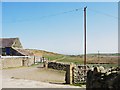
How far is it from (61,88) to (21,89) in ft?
9.20

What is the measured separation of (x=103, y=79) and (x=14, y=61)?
120ft

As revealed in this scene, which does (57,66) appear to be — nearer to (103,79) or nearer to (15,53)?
(15,53)

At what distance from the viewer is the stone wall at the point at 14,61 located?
42938 millimetres

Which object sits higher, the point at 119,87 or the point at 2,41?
the point at 2,41

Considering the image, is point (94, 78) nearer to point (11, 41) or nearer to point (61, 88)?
point (61, 88)

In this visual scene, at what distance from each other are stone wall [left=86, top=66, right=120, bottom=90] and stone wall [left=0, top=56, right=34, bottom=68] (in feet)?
102

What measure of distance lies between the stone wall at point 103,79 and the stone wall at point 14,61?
3110cm

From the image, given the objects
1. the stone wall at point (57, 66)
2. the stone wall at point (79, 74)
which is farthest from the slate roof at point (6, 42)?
the stone wall at point (79, 74)

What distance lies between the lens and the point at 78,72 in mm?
24031

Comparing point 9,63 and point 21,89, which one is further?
point 9,63

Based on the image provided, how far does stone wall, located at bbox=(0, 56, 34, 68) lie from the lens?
42.9 meters

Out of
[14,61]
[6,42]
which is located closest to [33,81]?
[14,61]

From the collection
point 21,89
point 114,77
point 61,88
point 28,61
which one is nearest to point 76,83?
point 61,88

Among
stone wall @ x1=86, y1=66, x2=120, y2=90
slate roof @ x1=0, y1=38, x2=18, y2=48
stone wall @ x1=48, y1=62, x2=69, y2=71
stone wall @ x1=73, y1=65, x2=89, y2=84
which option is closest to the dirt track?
stone wall @ x1=73, y1=65, x2=89, y2=84
